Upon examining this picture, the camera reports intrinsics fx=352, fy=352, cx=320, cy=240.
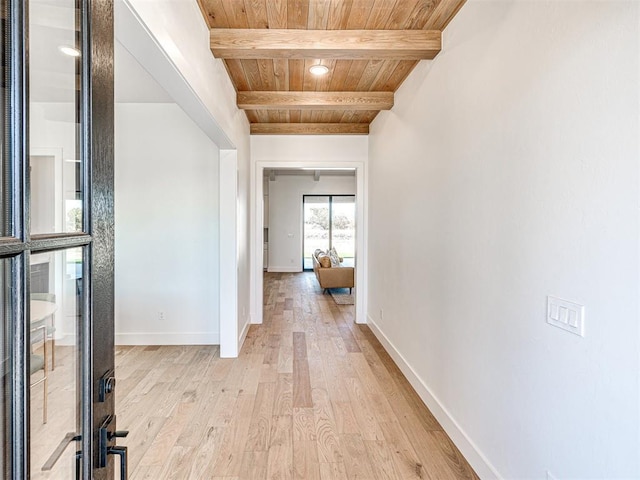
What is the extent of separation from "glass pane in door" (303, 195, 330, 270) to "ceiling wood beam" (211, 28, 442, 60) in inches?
297

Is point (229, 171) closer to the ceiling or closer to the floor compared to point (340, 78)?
closer to the floor

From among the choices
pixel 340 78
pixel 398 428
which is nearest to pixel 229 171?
pixel 340 78

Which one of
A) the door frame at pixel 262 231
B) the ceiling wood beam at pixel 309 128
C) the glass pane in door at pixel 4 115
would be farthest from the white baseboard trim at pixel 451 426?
the ceiling wood beam at pixel 309 128

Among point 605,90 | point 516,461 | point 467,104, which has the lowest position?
point 516,461

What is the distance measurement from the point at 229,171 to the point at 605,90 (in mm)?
2997

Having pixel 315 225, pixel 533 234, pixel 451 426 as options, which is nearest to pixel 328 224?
pixel 315 225

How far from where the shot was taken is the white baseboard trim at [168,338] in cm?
387

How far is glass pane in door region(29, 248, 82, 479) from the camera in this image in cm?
65

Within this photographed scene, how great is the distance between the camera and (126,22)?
127cm

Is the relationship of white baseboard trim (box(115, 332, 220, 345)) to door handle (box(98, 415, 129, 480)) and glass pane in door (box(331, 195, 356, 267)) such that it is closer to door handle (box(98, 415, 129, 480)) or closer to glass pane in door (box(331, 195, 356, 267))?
door handle (box(98, 415, 129, 480))

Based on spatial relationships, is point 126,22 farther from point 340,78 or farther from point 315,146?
point 315,146

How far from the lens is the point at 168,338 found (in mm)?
3896

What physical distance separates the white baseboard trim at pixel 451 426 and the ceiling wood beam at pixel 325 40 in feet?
7.87

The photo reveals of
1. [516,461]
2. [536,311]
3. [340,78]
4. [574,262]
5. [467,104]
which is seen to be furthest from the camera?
[340,78]
